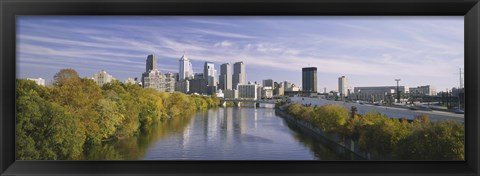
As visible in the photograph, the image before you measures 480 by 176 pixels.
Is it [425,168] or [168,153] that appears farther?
[168,153]

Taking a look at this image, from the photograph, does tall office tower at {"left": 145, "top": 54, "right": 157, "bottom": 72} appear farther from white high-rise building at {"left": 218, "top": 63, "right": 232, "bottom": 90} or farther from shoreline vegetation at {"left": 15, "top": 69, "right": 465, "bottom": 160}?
white high-rise building at {"left": 218, "top": 63, "right": 232, "bottom": 90}

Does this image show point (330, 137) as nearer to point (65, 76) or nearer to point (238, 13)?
point (238, 13)

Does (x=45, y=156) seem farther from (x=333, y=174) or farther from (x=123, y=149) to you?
(x=333, y=174)

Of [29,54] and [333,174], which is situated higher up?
[29,54]

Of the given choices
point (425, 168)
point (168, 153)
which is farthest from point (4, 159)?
point (425, 168)

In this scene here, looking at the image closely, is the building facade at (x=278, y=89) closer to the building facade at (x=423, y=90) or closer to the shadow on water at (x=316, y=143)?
the shadow on water at (x=316, y=143)

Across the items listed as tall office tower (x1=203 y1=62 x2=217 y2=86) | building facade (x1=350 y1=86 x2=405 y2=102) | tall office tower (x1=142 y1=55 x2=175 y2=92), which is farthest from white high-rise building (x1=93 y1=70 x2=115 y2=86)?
building facade (x1=350 y1=86 x2=405 y2=102)
